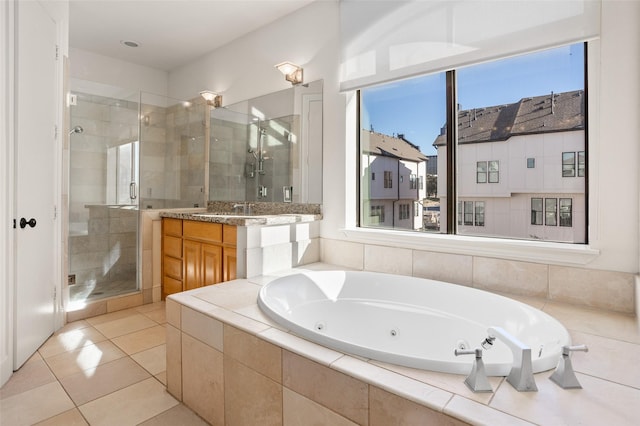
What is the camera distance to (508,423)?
86 centimetres

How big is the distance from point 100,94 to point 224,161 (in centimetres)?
129

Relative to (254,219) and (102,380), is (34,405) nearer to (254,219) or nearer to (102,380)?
(102,380)

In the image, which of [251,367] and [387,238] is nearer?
[251,367]

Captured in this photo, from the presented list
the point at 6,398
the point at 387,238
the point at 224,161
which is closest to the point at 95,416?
the point at 6,398

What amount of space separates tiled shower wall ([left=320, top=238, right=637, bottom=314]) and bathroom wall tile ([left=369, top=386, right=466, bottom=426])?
1.37 metres

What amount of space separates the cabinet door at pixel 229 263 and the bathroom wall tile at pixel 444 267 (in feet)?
4.22

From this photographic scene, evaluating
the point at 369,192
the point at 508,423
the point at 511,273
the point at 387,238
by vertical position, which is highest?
the point at 369,192

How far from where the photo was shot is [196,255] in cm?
288

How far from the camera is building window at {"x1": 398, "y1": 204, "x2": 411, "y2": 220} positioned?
2.61 meters

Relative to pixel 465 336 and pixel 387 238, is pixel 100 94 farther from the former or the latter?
pixel 465 336

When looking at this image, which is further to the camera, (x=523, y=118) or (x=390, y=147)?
(x=390, y=147)

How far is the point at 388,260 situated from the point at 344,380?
1522mm

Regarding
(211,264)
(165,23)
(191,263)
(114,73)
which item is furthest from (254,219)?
(114,73)

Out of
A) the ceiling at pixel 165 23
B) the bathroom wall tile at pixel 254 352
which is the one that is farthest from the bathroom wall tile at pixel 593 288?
the ceiling at pixel 165 23
